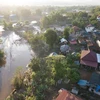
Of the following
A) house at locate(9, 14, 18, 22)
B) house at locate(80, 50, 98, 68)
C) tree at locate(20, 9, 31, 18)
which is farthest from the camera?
tree at locate(20, 9, 31, 18)

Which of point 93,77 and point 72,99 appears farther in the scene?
point 93,77

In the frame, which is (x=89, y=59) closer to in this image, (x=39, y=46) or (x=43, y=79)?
(x=43, y=79)

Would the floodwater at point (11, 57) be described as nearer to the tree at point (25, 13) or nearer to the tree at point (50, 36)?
the tree at point (50, 36)

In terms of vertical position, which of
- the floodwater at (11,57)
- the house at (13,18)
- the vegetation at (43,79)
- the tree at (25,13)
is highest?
the tree at (25,13)

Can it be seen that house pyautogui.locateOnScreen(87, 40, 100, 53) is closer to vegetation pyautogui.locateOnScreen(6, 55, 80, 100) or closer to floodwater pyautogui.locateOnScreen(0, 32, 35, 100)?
vegetation pyautogui.locateOnScreen(6, 55, 80, 100)

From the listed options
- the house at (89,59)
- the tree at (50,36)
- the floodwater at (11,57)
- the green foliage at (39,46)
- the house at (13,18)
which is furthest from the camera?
the house at (13,18)

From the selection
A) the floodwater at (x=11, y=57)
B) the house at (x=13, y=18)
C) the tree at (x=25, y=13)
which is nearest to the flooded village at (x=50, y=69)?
the floodwater at (x=11, y=57)

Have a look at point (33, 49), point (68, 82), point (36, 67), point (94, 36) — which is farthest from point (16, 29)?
point (68, 82)

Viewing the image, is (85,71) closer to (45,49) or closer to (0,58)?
(45,49)

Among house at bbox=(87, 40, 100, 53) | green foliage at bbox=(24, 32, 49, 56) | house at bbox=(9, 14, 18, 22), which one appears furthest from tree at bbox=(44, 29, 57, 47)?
house at bbox=(9, 14, 18, 22)
